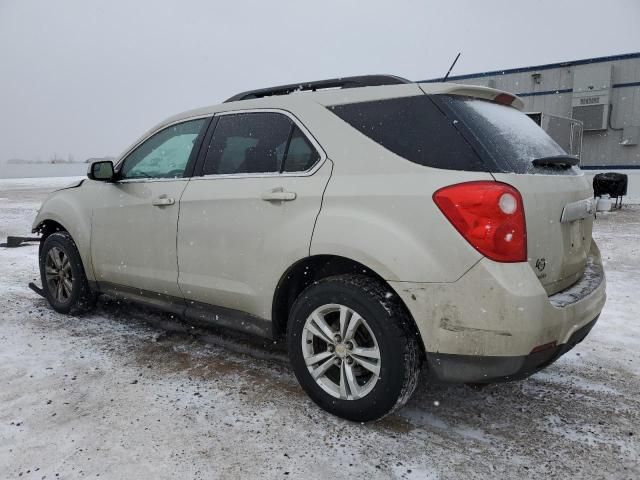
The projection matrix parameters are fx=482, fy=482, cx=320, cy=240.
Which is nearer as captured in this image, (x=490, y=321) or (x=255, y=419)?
(x=490, y=321)

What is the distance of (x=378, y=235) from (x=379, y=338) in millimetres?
504

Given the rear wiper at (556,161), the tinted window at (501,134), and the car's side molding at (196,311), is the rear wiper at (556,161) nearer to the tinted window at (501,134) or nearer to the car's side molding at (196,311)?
the tinted window at (501,134)

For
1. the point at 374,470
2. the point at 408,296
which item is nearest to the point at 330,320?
the point at 408,296

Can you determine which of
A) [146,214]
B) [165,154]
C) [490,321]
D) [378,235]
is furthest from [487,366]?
[165,154]

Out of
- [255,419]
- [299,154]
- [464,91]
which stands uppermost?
[464,91]

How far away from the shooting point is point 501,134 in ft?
7.94

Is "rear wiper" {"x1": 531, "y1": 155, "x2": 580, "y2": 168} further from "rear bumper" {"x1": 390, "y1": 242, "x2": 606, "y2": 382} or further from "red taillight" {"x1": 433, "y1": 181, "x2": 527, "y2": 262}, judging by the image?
"rear bumper" {"x1": 390, "y1": 242, "x2": 606, "y2": 382}

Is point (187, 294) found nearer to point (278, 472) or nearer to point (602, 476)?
point (278, 472)

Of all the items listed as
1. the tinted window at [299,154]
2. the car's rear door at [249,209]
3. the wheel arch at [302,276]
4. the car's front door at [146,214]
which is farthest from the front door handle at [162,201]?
the wheel arch at [302,276]

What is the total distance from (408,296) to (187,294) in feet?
5.49

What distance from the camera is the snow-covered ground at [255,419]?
222cm

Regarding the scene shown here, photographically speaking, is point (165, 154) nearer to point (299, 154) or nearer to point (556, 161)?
point (299, 154)

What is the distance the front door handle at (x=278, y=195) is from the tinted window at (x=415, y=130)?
1.71 feet

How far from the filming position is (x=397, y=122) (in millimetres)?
2510
